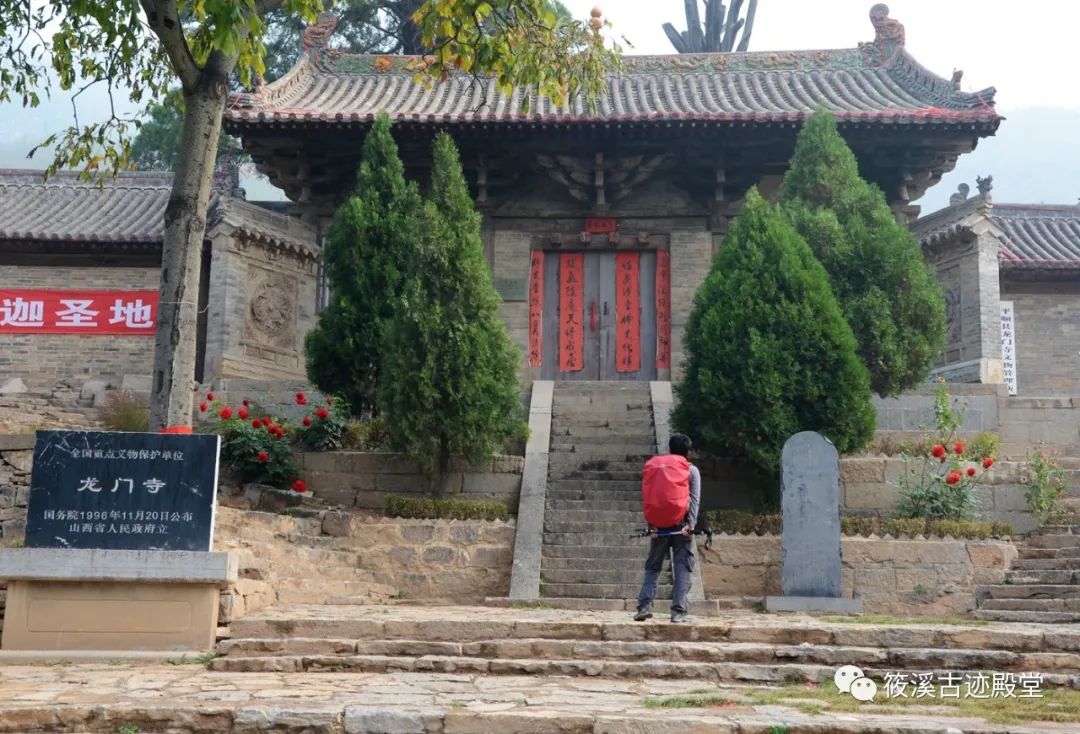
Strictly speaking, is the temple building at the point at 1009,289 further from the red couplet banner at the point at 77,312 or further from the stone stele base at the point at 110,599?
the red couplet banner at the point at 77,312

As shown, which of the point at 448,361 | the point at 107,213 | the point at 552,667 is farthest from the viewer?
the point at 107,213

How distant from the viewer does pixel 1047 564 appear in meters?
10.5

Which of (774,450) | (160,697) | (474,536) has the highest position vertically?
(774,450)

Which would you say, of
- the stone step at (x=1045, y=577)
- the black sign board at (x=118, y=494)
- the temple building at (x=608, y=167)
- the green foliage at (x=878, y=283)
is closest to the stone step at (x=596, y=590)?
the stone step at (x=1045, y=577)

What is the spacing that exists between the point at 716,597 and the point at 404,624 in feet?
11.9

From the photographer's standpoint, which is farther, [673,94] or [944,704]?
[673,94]

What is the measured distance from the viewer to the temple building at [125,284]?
53.9 ft

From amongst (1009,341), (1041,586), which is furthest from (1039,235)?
(1041,586)

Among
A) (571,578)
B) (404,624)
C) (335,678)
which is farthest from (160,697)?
(571,578)

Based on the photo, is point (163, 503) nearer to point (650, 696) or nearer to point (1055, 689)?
point (650, 696)

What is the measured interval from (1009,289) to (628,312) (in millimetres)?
7314

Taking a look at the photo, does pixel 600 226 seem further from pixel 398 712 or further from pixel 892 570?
pixel 398 712

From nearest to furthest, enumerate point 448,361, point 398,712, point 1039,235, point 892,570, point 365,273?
point 398,712, point 892,570, point 448,361, point 365,273, point 1039,235

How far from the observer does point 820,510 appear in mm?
10164
